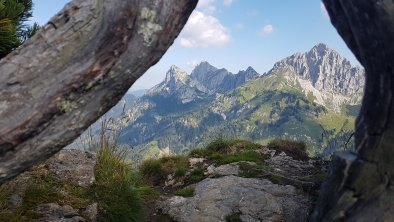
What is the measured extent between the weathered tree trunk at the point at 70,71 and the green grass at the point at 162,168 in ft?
31.5

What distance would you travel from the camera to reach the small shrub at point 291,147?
14.6 m

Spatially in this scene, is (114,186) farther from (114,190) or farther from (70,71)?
(70,71)

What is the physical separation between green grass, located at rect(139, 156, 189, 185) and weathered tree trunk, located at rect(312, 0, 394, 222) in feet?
31.2

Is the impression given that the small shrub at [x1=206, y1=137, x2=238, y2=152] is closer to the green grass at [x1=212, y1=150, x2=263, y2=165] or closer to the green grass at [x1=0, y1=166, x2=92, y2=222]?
the green grass at [x1=212, y1=150, x2=263, y2=165]

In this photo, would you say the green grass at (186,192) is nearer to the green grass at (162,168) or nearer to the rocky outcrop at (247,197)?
the rocky outcrop at (247,197)

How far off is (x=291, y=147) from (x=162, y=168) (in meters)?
5.35

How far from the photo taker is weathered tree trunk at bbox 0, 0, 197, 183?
2982mm

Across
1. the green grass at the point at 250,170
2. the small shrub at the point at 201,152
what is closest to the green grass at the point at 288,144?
the small shrub at the point at 201,152

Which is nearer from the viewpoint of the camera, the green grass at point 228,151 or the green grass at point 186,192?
the green grass at point 186,192

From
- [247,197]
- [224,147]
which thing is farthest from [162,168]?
[247,197]

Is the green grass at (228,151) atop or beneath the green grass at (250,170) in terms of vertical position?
atop

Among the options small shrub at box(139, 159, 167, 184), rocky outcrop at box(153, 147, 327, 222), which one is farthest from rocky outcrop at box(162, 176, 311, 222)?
small shrub at box(139, 159, 167, 184)

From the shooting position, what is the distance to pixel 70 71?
10.1 feet

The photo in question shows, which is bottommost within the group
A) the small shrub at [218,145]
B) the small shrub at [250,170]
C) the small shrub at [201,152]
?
the small shrub at [250,170]
